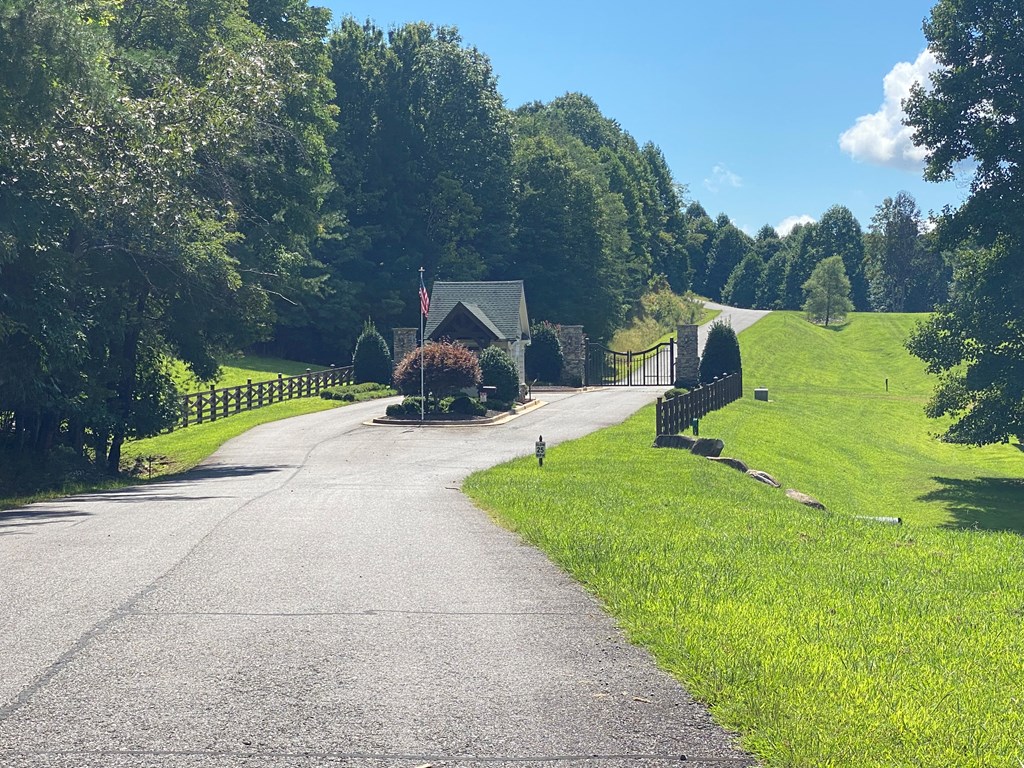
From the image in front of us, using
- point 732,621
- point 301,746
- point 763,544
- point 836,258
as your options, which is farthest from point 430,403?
point 836,258

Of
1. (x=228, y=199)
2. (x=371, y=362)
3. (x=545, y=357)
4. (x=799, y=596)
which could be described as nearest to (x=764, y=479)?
(x=799, y=596)

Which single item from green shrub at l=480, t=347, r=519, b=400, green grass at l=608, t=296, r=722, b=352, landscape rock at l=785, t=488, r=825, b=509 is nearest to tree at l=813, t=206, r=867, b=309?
green grass at l=608, t=296, r=722, b=352

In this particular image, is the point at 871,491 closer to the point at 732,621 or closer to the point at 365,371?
the point at 732,621

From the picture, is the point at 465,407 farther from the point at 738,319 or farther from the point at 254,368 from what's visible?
the point at 738,319

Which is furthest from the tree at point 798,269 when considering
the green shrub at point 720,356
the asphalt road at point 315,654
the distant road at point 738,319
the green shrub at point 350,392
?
the asphalt road at point 315,654

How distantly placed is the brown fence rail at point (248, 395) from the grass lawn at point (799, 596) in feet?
64.9

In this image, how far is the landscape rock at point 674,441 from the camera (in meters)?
29.5

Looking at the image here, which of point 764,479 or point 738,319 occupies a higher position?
point 738,319

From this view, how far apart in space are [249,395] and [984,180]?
31455mm

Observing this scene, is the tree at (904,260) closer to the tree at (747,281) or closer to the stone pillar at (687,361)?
the tree at (747,281)

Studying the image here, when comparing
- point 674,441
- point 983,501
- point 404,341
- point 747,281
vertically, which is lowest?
point 983,501

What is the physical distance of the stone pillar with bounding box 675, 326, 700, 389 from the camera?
57.2 meters

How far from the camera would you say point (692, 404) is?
36.9 m

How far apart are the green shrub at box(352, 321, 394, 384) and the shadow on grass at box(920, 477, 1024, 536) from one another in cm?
3181
